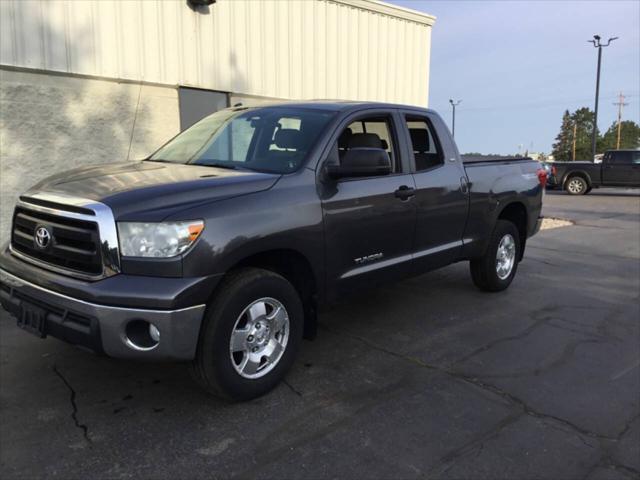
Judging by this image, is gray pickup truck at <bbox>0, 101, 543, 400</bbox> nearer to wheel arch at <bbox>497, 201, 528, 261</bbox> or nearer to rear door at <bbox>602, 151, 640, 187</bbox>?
wheel arch at <bbox>497, 201, 528, 261</bbox>

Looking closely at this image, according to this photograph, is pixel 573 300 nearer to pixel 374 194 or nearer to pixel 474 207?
pixel 474 207

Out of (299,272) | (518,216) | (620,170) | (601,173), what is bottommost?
(299,272)

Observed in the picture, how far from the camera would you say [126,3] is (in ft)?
24.2

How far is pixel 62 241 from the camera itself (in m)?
3.06

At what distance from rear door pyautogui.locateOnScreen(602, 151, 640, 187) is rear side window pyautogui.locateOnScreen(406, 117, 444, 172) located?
18968mm

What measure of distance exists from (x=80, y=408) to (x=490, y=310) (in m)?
3.81

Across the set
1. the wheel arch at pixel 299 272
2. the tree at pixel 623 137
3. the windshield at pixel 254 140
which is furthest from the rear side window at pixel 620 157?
the tree at pixel 623 137

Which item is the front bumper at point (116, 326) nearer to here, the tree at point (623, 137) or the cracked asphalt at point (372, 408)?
the cracked asphalt at point (372, 408)

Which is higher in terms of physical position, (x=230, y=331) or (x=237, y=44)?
(x=237, y=44)

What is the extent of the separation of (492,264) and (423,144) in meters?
→ 1.63

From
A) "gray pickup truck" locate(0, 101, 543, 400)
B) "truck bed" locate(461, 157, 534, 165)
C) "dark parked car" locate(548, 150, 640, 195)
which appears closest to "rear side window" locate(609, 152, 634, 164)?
"dark parked car" locate(548, 150, 640, 195)

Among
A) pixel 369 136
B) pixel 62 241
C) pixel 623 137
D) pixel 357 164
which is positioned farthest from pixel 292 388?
pixel 623 137

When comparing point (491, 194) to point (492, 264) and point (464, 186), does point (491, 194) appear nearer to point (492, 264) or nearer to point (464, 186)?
point (464, 186)

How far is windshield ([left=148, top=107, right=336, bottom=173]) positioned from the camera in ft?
12.3
